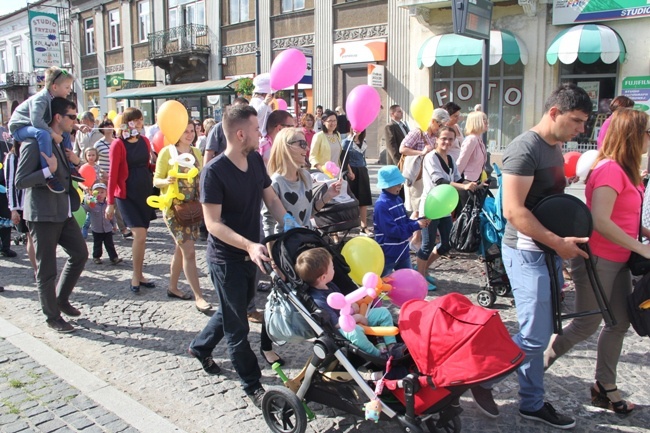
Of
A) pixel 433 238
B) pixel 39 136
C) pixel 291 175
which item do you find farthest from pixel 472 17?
pixel 39 136

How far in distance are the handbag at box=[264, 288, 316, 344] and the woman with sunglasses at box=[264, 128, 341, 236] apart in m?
1.06

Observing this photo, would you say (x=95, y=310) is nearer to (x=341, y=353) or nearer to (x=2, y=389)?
(x=2, y=389)

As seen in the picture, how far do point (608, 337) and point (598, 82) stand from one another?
43.9 feet

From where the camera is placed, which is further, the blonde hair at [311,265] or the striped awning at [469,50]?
the striped awning at [469,50]

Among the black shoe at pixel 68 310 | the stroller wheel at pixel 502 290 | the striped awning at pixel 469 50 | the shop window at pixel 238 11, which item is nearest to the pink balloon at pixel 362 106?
the stroller wheel at pixel 502 290

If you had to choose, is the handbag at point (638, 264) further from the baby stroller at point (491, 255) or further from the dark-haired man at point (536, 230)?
the baby stroller at point (491, 255)

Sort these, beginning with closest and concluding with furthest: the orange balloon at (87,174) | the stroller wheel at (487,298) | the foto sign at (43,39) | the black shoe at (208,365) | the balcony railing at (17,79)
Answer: the black shoe at (208,365) → the stroller wheel at (487,298) → the orange balloon at (87,174) → the foto sign at (43,39) → the balcony railing at (17,79)

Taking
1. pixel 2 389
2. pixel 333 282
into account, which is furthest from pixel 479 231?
pixel 2 389

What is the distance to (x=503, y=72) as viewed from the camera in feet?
53.1

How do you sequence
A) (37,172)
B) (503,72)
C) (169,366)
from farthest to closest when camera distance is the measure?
(503,72), (37,172), (169,366)

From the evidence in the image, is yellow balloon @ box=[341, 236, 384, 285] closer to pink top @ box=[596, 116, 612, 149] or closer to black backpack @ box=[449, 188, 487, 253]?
pink top @ box=[596, 116, 612, 149]

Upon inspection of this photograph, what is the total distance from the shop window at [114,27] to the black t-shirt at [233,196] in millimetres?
29840

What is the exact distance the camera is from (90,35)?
3238cm

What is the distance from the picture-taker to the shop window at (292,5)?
68.5ft
